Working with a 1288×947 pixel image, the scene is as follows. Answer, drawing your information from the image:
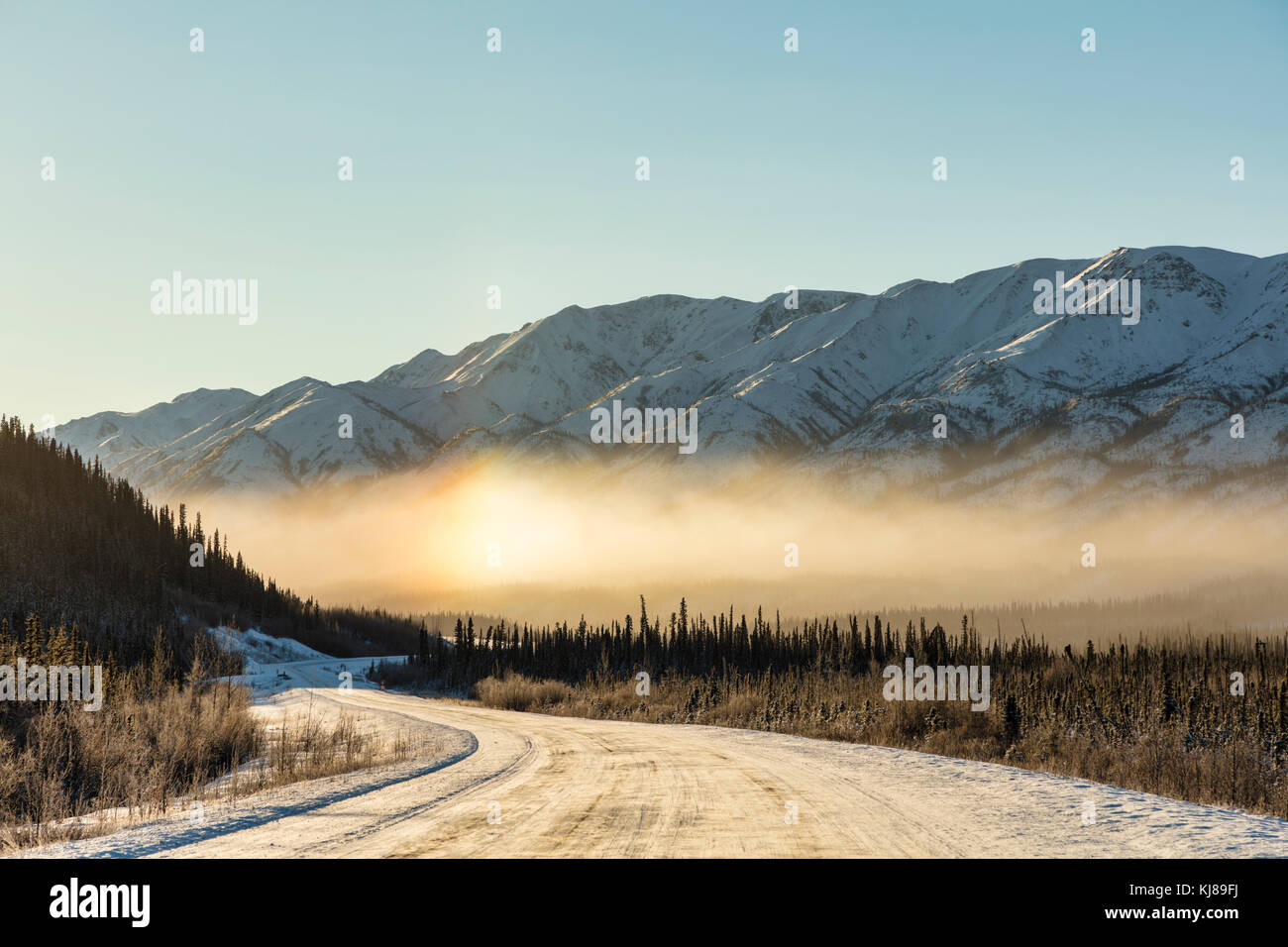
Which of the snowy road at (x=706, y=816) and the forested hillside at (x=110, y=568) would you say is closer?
the snowy road at (x=706, y=816)

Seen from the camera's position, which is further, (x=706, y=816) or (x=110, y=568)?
(x=110, y=568)

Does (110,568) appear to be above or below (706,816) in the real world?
above

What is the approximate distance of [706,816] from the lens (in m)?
15.8

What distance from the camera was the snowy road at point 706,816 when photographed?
12.8 metres

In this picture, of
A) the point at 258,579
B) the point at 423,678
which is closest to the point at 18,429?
the point at 258,579

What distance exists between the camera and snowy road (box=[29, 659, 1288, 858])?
12766 millimetres

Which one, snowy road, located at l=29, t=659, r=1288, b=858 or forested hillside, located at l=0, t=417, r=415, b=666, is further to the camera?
forested hillside, located at l=0, t=417, r=415, b=666
